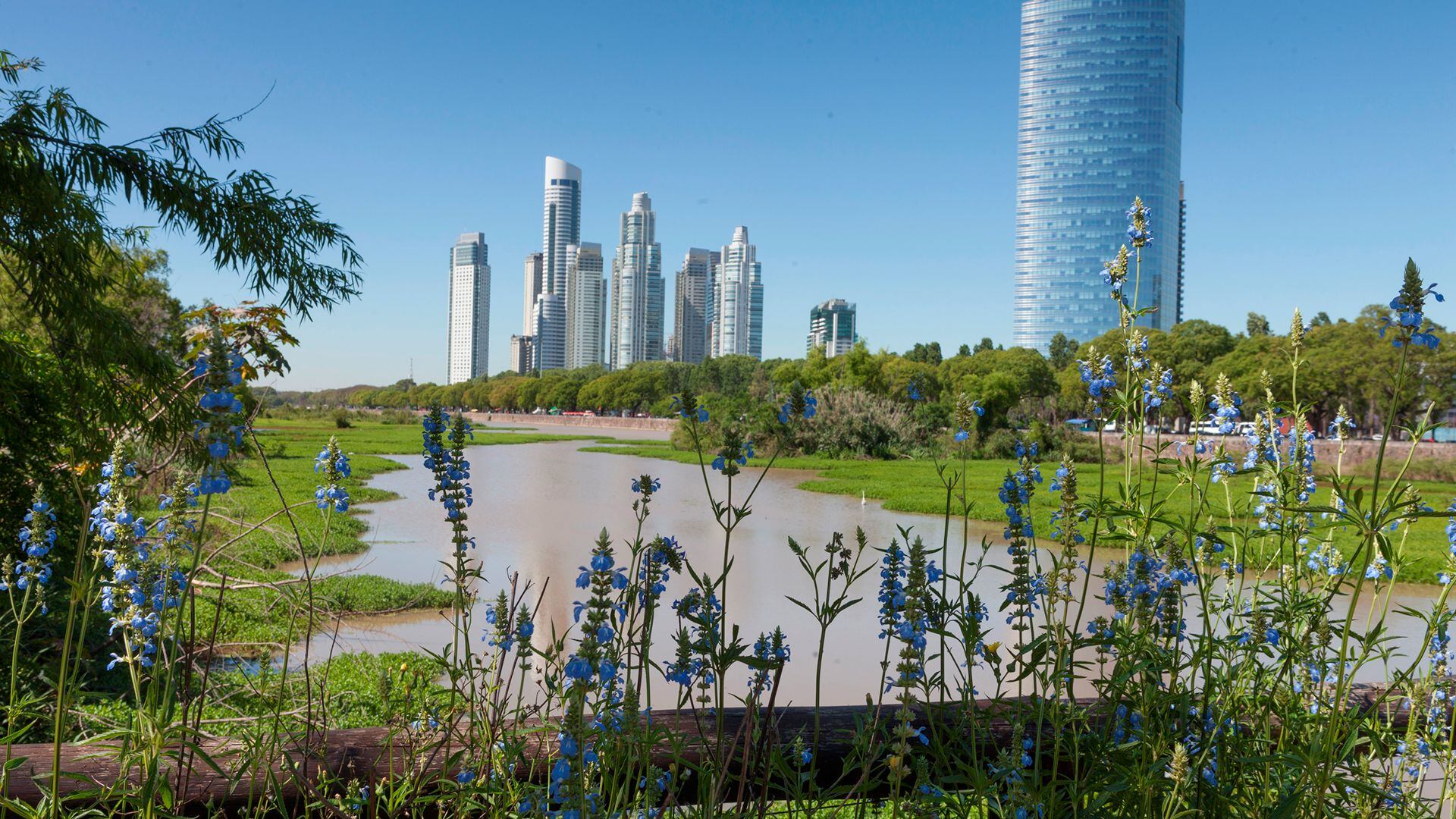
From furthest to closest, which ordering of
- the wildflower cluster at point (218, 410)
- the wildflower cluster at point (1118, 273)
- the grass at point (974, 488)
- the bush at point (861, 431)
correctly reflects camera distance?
the bush at point (861, 431) < the grass at point (974, 488) < the wildflower cluster at point (1118, 273) < the wildflower cluster at point (218, 410)

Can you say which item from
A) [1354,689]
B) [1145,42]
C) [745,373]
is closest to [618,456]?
[1354,689]

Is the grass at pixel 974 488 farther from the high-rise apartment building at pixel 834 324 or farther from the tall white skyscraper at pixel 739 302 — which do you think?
the tall white skyscraper at pixel 739 302

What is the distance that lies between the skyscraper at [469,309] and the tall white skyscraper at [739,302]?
45176 mm

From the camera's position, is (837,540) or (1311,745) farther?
(837,540)

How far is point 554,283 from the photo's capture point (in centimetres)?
18825

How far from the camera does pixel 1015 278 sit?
107500mm

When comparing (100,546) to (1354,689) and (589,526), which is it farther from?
(589,526)

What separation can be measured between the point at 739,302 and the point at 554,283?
49.7 m

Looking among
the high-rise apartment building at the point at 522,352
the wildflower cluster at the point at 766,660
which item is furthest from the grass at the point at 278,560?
A: the high-rise apartment building at the point at 522,352

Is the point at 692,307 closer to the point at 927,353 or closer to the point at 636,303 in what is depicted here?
the point at 636,303

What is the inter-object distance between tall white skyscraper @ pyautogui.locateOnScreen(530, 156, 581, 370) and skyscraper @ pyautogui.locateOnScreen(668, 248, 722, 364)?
79.9ft

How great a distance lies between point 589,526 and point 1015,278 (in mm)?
105735

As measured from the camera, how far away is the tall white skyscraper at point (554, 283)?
565ft

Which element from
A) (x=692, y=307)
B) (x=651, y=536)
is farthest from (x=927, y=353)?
(x=692, y=307)
